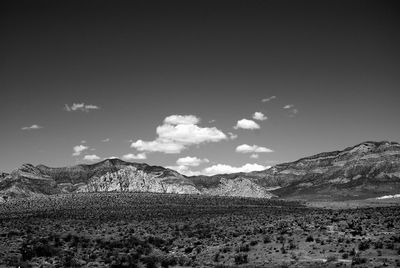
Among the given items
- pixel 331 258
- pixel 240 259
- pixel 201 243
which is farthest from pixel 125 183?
pixel 331 258

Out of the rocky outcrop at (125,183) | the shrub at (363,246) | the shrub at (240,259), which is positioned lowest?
the shrub at (240,259)

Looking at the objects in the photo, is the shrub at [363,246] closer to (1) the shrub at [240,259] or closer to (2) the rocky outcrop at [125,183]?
(1) the shrub at [240,259]

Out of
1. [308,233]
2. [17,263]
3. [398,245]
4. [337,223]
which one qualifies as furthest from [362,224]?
[17,263]

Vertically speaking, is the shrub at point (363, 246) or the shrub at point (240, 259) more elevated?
the shrub at point (363, 246)

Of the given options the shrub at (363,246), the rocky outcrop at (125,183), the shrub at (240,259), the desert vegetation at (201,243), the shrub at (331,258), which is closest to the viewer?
the shrub at (331,258)

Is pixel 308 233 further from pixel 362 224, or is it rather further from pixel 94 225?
pixel 94 225

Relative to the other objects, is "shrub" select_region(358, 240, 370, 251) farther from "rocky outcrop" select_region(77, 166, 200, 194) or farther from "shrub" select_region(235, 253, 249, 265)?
"rocky outcrop" select_region(77, 166, 200, 194)

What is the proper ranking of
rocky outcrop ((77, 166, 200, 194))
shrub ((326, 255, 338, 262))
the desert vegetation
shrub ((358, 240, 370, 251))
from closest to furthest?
shrub ((326, 255, 338, 262)) → the desert vegetation → shrub ((358, 240, 370, 251)) → rocky outcrop ((77, 166, 200, 194))

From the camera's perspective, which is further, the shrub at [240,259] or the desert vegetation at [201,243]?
the shrub at [240,259]

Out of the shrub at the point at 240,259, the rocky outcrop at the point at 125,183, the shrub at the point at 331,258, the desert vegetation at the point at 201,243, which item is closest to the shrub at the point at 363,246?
the desert vegetation at the point at 201,243

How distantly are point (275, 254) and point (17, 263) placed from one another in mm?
18408

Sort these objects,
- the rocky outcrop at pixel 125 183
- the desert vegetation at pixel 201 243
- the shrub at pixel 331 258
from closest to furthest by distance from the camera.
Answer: the shrub at pixel 331 258
the desert vegetation at pixel 201 243
the rocky outcrop at pixel 125 183

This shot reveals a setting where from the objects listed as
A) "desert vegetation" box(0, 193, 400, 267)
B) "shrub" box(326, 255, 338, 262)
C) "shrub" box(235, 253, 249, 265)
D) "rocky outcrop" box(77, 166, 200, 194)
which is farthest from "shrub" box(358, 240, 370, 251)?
"rocky outcrop" box(77, 166, 200, 194)

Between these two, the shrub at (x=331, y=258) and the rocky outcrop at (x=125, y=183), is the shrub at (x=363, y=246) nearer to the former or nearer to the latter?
the shrub at (x=331, y=258)
